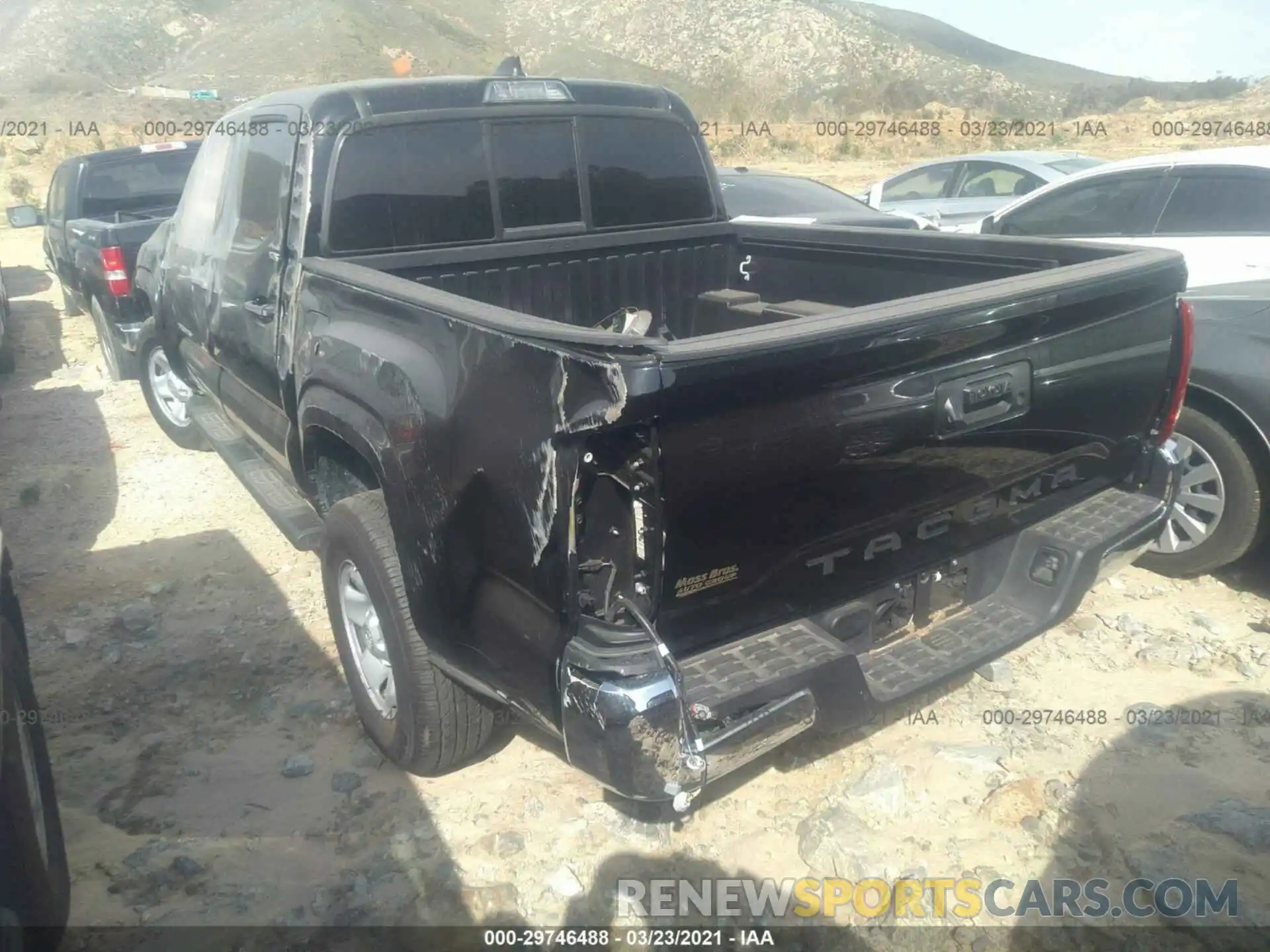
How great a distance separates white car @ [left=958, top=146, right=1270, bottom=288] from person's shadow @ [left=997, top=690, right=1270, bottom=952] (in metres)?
2.97

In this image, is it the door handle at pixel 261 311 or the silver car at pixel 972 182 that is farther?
the silver car at pixel 972 182

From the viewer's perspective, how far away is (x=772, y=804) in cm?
306

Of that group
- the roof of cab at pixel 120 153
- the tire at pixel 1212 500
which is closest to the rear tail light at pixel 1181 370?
the tire at pixel 1212 500

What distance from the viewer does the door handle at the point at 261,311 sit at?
12.1ft

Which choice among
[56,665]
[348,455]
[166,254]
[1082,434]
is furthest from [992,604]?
[166,254]

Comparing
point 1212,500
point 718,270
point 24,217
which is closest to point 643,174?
point 718,270

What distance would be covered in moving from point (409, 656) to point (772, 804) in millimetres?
1238

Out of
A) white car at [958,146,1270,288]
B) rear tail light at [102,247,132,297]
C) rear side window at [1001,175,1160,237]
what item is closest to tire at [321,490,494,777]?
white car at [958,146,1270,288]

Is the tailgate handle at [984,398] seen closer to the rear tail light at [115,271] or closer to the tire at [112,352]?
the tire at [112,352]

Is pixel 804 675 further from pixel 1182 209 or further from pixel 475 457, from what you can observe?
pixel 1182 209

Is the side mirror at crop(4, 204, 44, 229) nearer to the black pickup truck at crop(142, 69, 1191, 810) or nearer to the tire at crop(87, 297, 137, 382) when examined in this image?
the tire at crop(87, 297, 137, 382)

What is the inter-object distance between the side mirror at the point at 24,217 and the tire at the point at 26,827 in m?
8.20

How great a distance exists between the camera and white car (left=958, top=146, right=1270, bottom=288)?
5664mm
